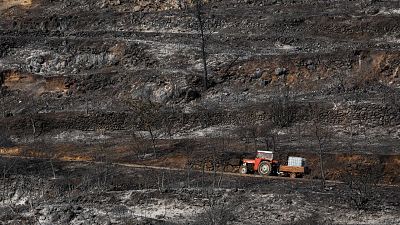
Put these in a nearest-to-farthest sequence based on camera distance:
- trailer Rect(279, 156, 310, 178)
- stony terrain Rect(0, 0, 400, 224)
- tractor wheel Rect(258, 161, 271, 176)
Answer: stony terrain Rect(0, 0, 400, 224) < trailer Rect(279, 156, 310, 178) < tractor wheel Rect(258, 161, 271, 176)

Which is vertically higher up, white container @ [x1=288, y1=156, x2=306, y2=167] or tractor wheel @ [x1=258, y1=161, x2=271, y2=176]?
white container @ [x1=288, y1=156, x2=306, y2=167]

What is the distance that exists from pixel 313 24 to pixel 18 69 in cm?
2355

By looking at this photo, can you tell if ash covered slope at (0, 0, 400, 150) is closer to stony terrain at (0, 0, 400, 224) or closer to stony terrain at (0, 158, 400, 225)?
stony terrain at (0, 0, 400, 224)

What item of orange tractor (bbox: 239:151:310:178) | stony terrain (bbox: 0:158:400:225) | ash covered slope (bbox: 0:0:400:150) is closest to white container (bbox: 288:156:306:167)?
orange tractor (bbox: 239:151:310:178)

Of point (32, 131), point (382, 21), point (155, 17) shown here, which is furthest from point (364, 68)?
point (32, 131)

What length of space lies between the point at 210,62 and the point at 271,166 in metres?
16.2

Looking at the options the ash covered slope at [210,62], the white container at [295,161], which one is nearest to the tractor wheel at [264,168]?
the white container at [295,161]

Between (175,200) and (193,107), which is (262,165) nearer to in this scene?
(175,200)

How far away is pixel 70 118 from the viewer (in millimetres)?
43000

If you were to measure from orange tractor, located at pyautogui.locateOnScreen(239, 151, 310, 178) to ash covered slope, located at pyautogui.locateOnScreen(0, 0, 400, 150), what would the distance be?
251 inches

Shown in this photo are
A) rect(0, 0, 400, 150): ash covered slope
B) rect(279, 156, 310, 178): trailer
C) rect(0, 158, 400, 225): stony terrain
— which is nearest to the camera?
rect(0, 158, 400, 225): stony terrain

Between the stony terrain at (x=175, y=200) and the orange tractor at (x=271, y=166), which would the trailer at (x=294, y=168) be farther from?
the stony terrain at (x=175, y=200)

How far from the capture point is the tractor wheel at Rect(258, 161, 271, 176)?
32.1 m

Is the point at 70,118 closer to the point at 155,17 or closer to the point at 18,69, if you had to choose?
the point at 18,69
